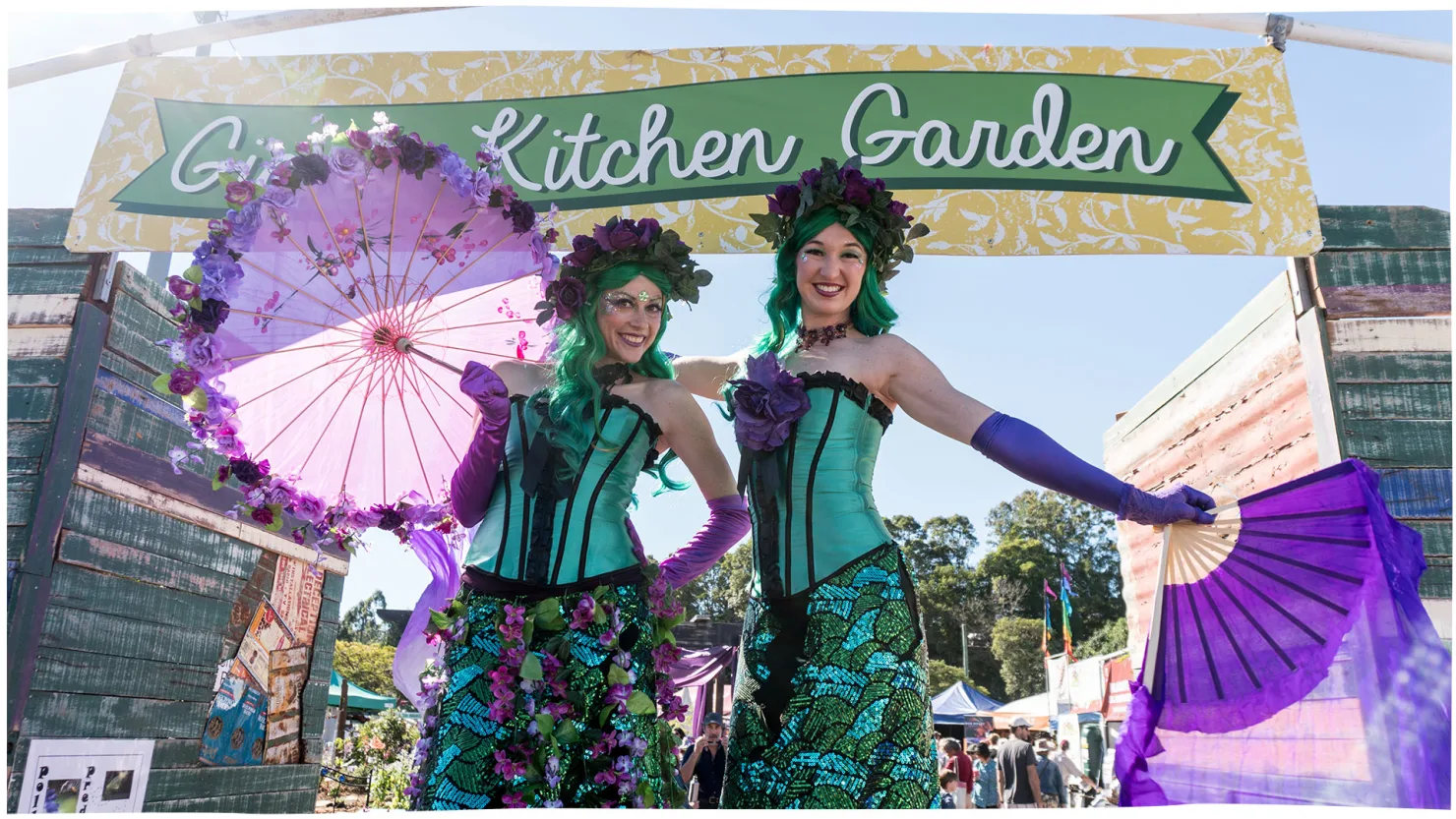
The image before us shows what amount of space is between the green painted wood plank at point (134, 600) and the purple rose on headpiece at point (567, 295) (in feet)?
8.85

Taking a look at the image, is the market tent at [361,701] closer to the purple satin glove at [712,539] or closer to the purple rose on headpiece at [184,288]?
the purple rose on headpiece at [184,288]

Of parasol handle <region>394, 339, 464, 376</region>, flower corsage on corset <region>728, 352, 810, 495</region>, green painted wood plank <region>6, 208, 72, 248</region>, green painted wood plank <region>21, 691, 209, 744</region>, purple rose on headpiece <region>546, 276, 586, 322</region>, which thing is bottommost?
green painted wood plank <region>21, 691, 209, 744</region>

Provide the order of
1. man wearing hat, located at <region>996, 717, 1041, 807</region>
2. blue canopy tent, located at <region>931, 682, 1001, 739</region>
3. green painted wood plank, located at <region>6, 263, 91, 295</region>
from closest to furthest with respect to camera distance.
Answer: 1. green painted wood plank, located at <region>6, 263, 91, 295</region>
2. man wearing hat, located at <region>996, 717, 1041, 807</region>
3. blue canopy tent, located at <region>931, 682, 1001, 739</region>

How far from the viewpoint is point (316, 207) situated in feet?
9.42

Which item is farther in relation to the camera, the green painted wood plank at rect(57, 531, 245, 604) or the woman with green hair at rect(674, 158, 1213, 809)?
the green painted wood plank at rect(57, 531, 245, 604)

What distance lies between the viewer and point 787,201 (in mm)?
2686

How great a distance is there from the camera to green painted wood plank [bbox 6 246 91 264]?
424 cm

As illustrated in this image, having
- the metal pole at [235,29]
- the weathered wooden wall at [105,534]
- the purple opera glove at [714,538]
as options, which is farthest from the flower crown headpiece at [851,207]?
the weathered wooden wall at [105,534]

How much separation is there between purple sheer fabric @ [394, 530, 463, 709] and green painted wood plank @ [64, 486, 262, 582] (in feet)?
6.47

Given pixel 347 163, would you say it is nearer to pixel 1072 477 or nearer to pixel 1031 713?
pixel 1072 477

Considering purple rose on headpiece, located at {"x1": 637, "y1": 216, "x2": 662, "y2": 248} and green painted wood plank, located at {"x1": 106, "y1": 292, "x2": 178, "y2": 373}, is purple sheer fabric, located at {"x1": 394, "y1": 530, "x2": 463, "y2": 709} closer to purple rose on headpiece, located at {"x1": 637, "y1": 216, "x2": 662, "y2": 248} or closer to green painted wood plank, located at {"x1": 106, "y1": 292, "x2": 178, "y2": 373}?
purple rose on headpiece, located at {"x1": 637, "y1": 216, "x2": 662, "y2": 248}

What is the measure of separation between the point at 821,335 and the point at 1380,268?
2853 millimetres

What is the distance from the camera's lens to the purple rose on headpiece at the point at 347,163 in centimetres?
278

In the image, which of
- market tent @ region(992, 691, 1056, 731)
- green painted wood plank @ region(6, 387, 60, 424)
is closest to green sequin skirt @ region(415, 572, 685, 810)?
green painted wood plank @ region(6, 387, 60, 424)
